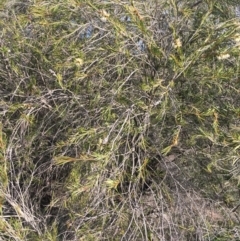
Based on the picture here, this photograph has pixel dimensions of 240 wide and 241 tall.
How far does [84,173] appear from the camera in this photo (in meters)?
3.92

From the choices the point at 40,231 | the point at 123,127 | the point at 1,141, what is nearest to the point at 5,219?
the point at 40,231

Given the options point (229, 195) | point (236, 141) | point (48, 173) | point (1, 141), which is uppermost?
point (236, 141)

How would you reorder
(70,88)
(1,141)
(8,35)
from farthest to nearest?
(8,35)
(70,88)
(1,141)

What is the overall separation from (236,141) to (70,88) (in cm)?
143

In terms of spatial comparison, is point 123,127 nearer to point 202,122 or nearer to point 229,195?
point 202,122

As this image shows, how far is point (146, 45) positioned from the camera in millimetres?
3867

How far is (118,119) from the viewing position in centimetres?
369

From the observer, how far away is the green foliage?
366 centimetres

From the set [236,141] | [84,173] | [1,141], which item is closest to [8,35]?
[1,141]

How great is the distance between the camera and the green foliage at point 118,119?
12.0 ft

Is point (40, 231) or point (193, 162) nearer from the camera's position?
point (40, 231)

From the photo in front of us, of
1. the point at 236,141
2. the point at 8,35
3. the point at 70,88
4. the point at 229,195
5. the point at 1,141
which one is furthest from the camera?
the point at 229,195

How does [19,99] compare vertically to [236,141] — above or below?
below

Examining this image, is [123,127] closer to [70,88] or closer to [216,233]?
[70,88]
